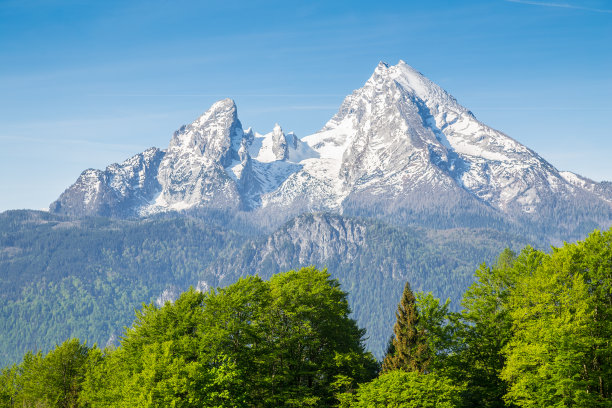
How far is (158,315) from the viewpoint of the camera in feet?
245

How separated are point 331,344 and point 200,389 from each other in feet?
64.1

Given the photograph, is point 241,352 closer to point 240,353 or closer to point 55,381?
point 240,353

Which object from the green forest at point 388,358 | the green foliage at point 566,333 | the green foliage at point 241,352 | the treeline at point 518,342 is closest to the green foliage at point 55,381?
the green forest at point 388,358

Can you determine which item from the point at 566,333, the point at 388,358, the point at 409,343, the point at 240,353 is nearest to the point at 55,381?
the point at 240,353

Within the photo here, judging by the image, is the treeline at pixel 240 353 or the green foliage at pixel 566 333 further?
the treeline at pixel 240 353

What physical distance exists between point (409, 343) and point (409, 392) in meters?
11.5

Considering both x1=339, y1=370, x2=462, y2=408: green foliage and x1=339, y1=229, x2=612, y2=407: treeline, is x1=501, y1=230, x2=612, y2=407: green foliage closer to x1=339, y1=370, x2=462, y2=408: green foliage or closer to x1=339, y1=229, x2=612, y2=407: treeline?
x1=339, y1=229, x2=612, y2=407: treeline

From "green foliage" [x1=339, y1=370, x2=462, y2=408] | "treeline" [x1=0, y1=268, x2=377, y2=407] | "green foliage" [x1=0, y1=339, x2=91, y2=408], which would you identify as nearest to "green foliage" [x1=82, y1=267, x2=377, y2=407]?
"treeline" [x1=0, y1=268, x2=377, y2=407]

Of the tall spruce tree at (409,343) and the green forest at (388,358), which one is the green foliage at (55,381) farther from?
the tall spruce tree at (409,343)

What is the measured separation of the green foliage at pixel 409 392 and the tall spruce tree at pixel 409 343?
5745 millimetres

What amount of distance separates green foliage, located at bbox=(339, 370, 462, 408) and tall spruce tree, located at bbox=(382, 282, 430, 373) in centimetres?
574

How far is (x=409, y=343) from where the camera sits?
78.2 m

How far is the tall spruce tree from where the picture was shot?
75.7 meters

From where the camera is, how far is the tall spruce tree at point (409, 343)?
7569 cm
